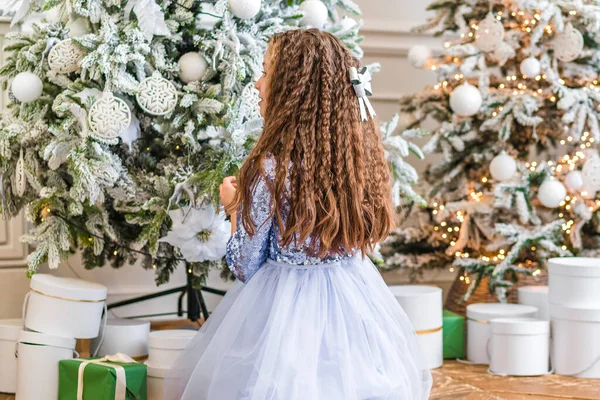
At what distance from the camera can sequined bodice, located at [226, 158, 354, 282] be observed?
1.71 meters

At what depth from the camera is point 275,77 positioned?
1751mm

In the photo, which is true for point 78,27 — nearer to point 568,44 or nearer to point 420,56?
point 420,56

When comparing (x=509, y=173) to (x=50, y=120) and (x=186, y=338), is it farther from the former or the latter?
(x=50, y=120)

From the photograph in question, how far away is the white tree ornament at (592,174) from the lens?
9.05 ft

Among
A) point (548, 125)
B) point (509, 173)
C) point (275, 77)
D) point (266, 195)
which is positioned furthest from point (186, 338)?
point (548, 125)

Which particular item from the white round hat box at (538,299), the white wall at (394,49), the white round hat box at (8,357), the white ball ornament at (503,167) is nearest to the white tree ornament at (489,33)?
the white ball ornament at (503,167)

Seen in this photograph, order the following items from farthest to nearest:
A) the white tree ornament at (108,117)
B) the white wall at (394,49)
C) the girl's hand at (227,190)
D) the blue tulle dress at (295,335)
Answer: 1. the white wall at (394,49)
2. the white tree ornament at (108,117)
3. the girl's hand at (227,190)
4. the blue tulle dress at (295,335)

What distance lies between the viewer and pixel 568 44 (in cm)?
280

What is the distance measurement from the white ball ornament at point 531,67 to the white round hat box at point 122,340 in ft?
5.09

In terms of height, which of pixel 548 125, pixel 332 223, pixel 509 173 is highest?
pixel 548 125

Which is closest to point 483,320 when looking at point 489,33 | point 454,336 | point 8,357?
point 454,336

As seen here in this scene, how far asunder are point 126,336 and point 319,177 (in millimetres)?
943

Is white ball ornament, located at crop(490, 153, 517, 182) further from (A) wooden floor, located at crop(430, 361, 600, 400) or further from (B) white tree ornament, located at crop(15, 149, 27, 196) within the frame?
(B) white tree ornament, located at crop(15, 149, 27, 196)

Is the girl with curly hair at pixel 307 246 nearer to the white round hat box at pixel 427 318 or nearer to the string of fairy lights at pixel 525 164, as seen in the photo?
the white round hat box at pixel 427 318
